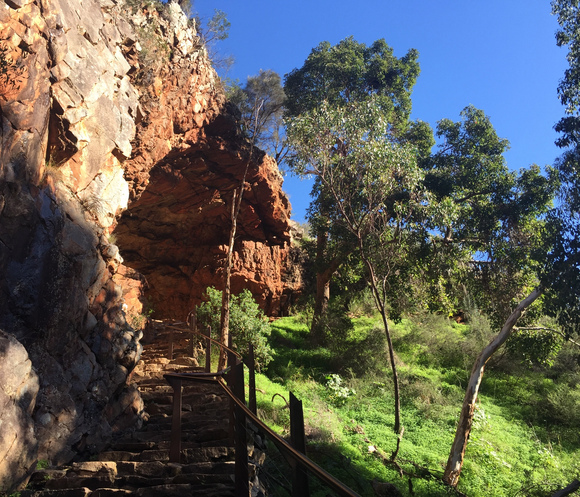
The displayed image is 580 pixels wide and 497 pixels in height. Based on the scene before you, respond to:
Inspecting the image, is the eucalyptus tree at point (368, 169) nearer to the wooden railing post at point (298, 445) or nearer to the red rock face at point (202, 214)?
the red rock face at point (202, 214)

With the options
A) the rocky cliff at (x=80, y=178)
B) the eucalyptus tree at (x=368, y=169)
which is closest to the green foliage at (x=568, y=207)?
the eucalyptus tree at (x=368, y=169)

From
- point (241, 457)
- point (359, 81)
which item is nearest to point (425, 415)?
point (241, 457)

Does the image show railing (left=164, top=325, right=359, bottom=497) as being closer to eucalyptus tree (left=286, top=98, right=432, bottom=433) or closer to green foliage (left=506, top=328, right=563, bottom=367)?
eucalyptus tree (left=286, top=98, right=432, bottom=433)

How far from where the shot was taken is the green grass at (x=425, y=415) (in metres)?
10.1

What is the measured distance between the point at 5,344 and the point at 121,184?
6196 millimetres

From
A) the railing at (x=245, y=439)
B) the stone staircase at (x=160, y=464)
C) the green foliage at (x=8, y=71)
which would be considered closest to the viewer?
the railing at (x=245, y=439)

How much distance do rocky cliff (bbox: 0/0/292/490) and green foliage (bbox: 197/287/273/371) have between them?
2404 mm

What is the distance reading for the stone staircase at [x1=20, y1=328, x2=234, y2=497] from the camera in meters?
4.82

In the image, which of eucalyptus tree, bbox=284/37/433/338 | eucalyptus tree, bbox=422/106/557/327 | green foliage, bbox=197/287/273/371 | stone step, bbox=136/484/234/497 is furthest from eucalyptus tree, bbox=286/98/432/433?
stone step, bbox=136/484/234/497

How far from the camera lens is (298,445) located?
2934 mm

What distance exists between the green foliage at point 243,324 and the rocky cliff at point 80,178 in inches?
94.7

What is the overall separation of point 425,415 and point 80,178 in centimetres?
1179

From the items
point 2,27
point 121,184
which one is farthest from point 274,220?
point 2,27

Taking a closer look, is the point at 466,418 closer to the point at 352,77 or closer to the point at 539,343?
the point at 539,343
